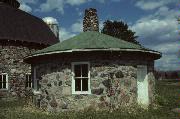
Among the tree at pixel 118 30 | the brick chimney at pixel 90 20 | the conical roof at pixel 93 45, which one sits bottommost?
the conical roof at pixel 93 45

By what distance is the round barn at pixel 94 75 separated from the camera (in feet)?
42.1

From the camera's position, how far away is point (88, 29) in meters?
16.6

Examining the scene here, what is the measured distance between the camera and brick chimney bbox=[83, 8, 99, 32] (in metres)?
16.3

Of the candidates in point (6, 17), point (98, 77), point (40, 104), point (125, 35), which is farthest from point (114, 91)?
point (125, 35)

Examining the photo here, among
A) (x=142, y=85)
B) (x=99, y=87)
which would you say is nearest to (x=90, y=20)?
(x=142, y=85)

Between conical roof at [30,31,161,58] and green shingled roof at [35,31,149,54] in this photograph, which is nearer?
conical roof at [30,31,161,58]

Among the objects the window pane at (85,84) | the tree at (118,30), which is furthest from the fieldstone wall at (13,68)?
the tree at (118,30)

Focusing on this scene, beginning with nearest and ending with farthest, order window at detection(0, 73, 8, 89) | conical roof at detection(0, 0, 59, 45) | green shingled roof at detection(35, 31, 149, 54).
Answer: green shingled roof at detection(35, 31, 149, 54), window at detection(0, 73, 8, 89), conical roof at detection(0, 0, 59, 45)

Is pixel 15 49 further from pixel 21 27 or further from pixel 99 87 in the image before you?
pixel 99 87

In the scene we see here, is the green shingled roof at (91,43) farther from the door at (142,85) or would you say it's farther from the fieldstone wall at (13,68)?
the fieldstone wall at (13,68)

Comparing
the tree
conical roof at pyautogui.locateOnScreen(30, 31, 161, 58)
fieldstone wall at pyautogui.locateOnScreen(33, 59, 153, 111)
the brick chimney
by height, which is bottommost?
fieldstone wall at pyautogui.locateOnScreen(33, 59, 153, 111)

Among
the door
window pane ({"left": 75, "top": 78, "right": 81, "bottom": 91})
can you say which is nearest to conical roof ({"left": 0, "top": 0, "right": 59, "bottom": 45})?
window pane ({"left": 75, "top": 78, "right": 81, "bottom": 91})

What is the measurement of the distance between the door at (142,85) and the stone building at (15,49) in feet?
38.1

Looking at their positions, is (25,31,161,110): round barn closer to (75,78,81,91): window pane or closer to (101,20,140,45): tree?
(75,78,81,91): window pane
